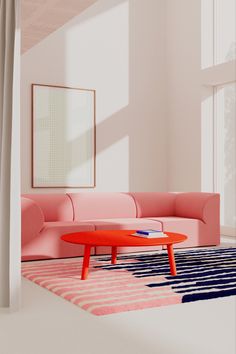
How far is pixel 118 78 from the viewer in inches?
328

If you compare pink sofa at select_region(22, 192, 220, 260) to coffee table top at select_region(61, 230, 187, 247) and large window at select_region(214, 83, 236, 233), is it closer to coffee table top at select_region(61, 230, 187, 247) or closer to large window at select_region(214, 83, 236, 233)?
coffee table top at select_region(61, 230, 187, 247)

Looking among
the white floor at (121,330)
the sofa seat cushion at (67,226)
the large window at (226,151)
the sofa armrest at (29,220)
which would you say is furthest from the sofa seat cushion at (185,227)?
the white floor at (121,330)

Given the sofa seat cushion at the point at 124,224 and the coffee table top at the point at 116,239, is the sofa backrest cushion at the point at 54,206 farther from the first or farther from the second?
the coffee table top at the point at 116,239

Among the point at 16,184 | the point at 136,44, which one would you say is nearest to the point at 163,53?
the point at 136,44

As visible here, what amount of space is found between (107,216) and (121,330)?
11.4 feet

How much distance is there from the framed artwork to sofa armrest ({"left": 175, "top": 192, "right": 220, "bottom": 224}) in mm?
1819

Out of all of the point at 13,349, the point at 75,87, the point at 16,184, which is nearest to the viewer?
the point at 13,349

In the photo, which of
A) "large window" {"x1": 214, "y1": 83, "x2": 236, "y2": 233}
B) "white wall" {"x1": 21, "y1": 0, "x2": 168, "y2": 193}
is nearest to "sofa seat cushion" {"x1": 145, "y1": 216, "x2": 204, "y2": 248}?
"large window" {"x1": 214, "y1": 83, "x2": 236, "y2": 233}

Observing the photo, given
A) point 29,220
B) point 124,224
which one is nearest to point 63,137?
point 124,224

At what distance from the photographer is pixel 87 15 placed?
810 centimetres

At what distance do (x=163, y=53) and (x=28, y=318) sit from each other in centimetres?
650

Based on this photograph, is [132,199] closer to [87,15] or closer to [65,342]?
[87,15]

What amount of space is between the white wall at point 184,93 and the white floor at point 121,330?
490 cm

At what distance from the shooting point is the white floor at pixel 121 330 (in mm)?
2713
